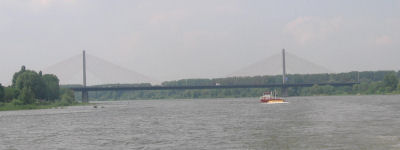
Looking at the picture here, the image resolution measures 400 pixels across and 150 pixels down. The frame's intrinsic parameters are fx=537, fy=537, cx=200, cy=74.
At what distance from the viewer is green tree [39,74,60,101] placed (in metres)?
124

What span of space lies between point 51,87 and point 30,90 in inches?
687

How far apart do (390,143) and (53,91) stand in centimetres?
10670

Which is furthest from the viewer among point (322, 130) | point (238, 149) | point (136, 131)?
point (136, 131)

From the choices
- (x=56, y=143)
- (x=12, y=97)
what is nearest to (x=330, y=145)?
(x=56, y=143)

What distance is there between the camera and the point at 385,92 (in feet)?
598

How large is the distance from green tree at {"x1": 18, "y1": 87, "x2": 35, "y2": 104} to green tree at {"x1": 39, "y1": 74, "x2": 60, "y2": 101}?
10356 millimetres

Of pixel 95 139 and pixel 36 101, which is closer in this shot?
pixel 95 139

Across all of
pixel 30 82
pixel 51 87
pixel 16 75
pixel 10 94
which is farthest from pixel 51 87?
pixel 10 94

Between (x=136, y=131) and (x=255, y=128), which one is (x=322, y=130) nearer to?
(x=255, y=128)

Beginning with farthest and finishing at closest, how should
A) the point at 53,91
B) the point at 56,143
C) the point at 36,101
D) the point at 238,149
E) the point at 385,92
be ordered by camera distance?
1. the point at 385,92
2. the point at 53,91
3. the point at 36,101
4. the point at 56,143
5. the point at 238,149

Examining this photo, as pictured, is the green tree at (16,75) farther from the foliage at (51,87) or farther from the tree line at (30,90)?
the foliage at (51,87)

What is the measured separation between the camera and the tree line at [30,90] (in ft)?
A: 357

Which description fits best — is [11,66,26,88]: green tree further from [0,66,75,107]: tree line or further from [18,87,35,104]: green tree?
[18,87,35,104]: green tree

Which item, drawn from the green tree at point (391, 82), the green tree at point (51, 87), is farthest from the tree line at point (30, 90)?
the green tree at point (391, 82)
